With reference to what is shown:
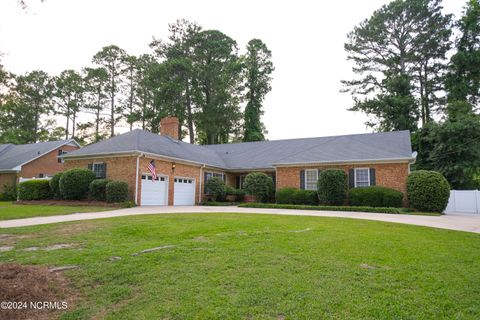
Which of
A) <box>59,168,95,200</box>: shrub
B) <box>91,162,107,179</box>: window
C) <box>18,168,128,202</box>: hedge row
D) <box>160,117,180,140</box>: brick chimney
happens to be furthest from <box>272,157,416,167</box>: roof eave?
<box>59,168,95,200</box>: shrub

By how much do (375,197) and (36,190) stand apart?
19.6m

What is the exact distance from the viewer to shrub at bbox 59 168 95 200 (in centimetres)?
1641

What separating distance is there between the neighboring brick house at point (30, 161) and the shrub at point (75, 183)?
9.53 m

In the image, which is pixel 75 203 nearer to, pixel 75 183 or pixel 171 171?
pixel 75 183

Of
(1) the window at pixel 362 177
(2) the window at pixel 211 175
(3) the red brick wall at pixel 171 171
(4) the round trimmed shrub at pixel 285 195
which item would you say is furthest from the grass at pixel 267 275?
(2) the window at pixel 211 175

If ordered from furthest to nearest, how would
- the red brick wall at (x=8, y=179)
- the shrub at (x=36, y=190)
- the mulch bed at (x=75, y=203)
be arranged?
the red brick wall at (x=8, y=179), the shrub at (x=36, y=190), the mulch bed at (x=75, y=203)

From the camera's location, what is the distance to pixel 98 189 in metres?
16.3

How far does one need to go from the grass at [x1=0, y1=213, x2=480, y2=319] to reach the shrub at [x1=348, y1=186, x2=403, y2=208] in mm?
8983

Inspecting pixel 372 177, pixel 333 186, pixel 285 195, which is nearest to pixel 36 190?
pixel 285 195

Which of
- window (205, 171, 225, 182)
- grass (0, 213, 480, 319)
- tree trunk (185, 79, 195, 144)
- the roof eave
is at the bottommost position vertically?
grass (0, 213, 480, 319)

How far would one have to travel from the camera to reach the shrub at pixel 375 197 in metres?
15.7

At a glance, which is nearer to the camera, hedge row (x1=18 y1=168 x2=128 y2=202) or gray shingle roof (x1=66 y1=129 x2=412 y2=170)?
hedge row (x1=18 y1=168 x2=128 y2=202)

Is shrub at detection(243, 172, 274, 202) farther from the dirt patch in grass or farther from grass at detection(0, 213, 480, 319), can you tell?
the dirt patch in grass

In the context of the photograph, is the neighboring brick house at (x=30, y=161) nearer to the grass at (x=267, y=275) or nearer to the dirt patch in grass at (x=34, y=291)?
the grass at (x=267, y=275)
